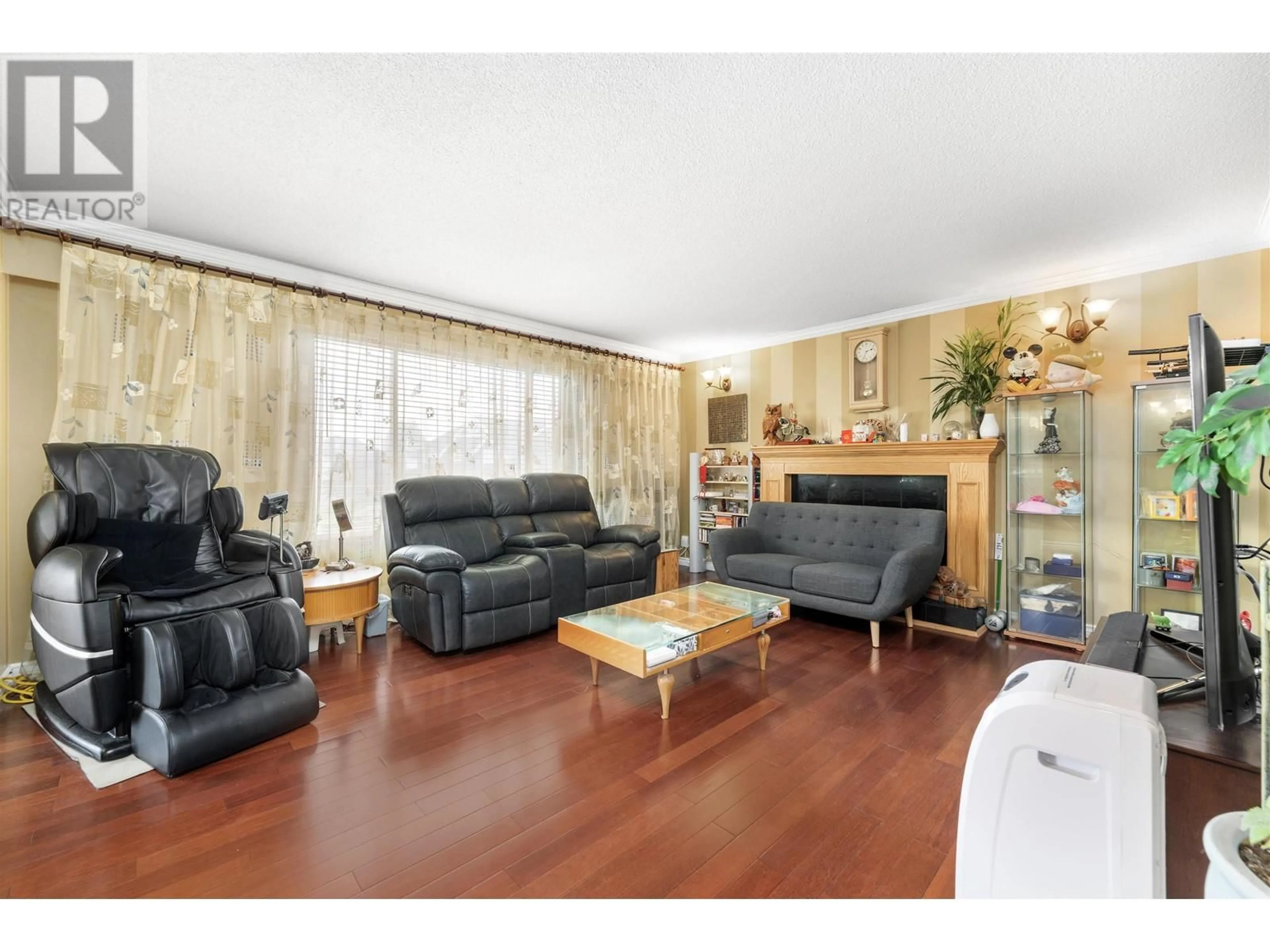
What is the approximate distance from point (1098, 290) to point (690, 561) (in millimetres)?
4062

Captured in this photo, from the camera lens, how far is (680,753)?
79.0 inches

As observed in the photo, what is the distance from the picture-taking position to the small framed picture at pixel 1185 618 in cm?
282

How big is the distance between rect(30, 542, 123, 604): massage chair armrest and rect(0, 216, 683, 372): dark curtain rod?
5.82 feet

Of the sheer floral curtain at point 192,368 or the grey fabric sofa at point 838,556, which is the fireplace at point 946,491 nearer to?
the grey fabric sofa at point 838,556

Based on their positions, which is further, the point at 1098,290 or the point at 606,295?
the point at 606,295

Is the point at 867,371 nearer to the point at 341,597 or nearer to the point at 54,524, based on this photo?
the point at 341,597

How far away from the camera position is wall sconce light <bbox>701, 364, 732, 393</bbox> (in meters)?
5.54

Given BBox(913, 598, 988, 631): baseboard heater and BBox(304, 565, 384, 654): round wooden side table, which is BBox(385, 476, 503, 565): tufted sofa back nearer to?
BBox(304, 565, 384, 654): round wooden side table

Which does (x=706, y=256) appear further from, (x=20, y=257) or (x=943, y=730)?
(x=20, y=257)

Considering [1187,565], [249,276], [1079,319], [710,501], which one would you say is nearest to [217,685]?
[249,276]

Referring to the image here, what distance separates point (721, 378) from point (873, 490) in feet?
6.80

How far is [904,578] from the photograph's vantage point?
3.24 m

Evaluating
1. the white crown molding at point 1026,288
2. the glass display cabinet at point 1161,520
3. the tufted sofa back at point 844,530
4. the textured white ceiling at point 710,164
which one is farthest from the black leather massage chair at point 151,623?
the glass display cabinet at point 1161,520
